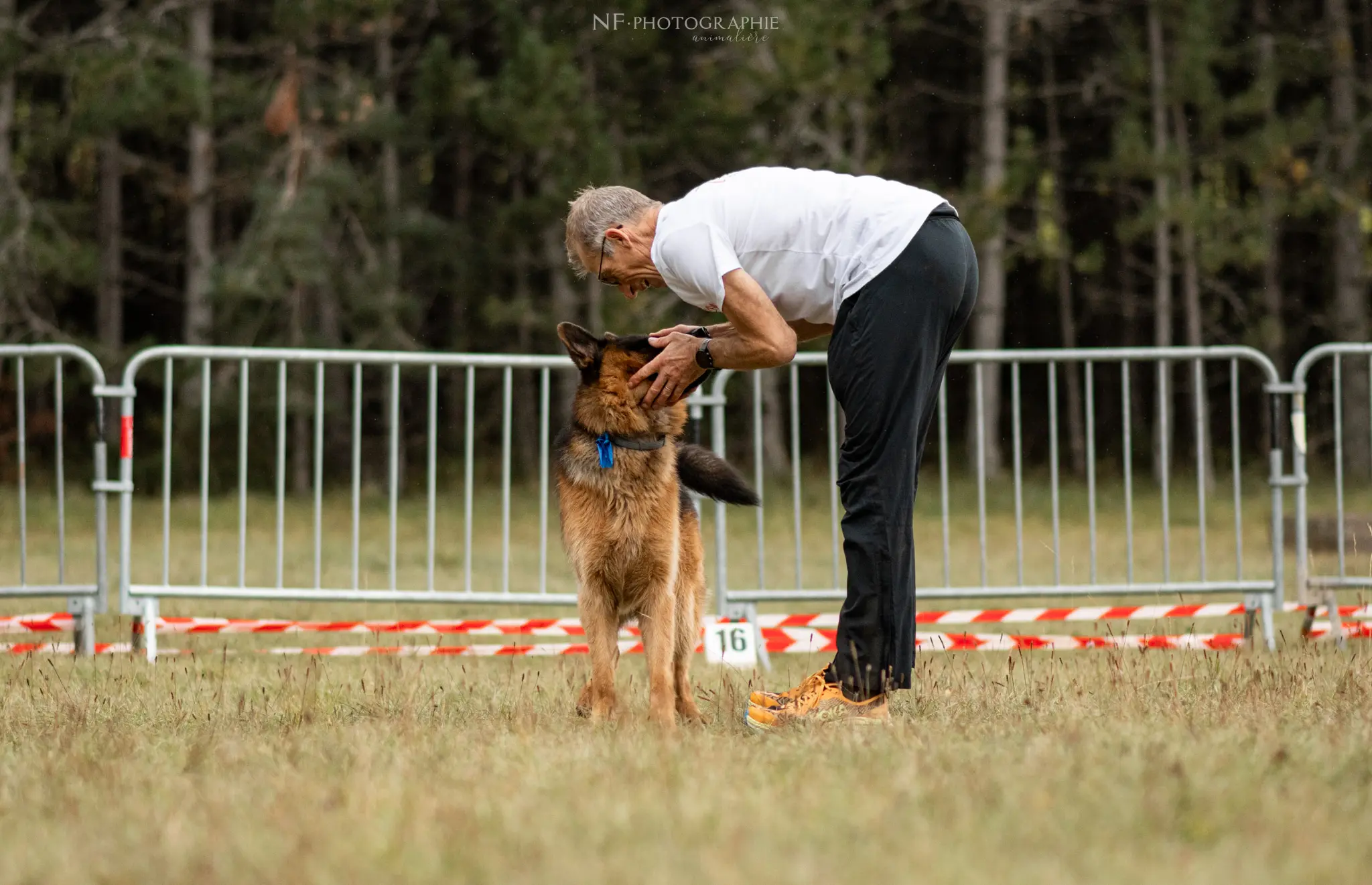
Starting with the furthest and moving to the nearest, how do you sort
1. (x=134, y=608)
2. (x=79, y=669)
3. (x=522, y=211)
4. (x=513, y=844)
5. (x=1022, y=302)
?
1. (x=1022, y=302)
2. (x=522, y=211)
3. (x=134, y=608)
4. (x=79, y=669)
5. (x=513, y=844)

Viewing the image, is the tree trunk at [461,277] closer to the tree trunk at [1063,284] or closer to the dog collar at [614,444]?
the tree trunk at [1063,284]

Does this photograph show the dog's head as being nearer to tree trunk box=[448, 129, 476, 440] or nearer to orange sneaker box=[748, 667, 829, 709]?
orange sneaker box=[748, 667, 829, 709]

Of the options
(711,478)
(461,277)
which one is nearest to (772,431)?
(461,277)

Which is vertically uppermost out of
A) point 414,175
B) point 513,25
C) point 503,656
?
point 513,25

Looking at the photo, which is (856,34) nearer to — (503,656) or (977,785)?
(503,656)

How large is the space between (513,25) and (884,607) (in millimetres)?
16677

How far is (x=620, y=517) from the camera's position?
14.8ft

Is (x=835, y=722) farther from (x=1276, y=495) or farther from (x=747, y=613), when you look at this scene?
(x=1276, y=495)

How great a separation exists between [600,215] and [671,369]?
52 cm

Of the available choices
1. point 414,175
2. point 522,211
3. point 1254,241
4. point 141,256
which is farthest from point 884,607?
point 141,256

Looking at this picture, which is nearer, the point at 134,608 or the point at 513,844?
the point at 513,844

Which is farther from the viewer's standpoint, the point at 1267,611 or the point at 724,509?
the point at 724,509

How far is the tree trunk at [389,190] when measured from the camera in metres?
19.2

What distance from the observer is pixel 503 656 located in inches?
282
